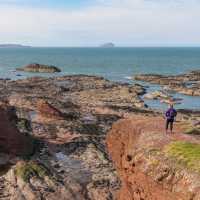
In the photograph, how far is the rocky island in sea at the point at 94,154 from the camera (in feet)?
82.6

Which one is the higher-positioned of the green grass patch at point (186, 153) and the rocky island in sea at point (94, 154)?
the green grass patch at point (186, 153)

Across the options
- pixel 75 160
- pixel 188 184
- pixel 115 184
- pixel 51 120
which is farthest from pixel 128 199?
pixel 51 120

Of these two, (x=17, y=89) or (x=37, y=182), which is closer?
(x=37, y=182)

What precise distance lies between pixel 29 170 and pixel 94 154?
29.1ft

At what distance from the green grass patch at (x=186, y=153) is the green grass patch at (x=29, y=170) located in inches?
648

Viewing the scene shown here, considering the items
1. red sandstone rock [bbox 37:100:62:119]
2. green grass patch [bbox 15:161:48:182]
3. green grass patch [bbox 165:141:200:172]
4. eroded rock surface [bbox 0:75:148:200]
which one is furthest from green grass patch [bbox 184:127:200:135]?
red sandstone rock [bbox 37:100:62:119]

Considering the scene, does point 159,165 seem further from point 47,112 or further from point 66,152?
point 47,112

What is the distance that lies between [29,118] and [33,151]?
16.1m

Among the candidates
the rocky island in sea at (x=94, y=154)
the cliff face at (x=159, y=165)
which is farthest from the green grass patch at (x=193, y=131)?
the cliff face at (x=159, y=165)

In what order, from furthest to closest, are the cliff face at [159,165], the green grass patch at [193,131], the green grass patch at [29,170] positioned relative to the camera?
1. the green grass patch at [29,170]
2. the green grass patch at [193,131]
3. the cliff face at [159,165]

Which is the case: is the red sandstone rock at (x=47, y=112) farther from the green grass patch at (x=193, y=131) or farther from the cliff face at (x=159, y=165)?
the green grass patch at (x=193, y=131)

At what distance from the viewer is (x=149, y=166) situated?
84.9 ft

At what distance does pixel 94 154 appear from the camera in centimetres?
4756

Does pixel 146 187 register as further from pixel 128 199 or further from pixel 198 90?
pixel 198 90
